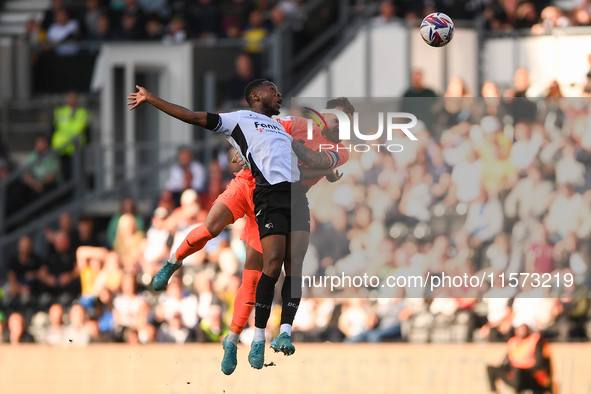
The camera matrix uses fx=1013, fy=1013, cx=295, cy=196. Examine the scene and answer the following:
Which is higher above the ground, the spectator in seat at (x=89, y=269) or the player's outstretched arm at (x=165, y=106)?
the player's outstretched arm at (x=165, y=106)

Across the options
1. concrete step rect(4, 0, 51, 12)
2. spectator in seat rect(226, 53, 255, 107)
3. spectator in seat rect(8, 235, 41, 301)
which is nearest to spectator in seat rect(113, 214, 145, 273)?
spectator in seat rect(8, 235, 41, 301)

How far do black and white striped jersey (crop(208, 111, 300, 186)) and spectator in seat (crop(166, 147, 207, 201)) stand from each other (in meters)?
5.72

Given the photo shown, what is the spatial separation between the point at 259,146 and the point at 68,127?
8.52m

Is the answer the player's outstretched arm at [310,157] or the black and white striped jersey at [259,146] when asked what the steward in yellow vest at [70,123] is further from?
the black and white striped jersey at [259,146]

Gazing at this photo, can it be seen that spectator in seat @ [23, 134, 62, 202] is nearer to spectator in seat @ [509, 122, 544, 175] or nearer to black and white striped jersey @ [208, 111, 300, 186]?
spectator in seat @ [509, 122, 544, 175]

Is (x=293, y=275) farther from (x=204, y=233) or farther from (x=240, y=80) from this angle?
(x=240, y=80)

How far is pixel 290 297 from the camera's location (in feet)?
28.9

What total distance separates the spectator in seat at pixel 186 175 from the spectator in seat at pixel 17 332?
276 centimetres

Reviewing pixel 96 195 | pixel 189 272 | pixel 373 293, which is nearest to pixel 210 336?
pixel 189 272

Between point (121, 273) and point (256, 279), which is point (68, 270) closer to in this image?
point (121, 273)

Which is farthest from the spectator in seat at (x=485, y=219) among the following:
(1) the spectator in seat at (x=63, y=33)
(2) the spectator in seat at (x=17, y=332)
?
(1) the spectator in seat at (x=63, y=33)

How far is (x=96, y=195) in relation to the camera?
51.7ft

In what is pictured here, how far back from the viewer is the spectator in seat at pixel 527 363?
40.1 feet

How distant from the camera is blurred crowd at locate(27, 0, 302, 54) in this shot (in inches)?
654
